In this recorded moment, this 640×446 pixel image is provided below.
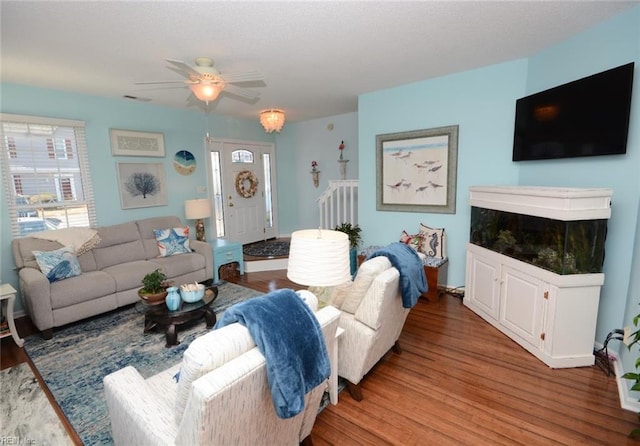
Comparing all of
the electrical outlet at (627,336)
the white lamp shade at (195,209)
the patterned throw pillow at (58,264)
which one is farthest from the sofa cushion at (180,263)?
the electrical outlet at (627,336)

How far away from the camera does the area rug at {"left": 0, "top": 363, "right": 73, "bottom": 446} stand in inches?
72.4

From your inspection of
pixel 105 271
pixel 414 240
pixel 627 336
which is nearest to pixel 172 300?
pixel 105 271

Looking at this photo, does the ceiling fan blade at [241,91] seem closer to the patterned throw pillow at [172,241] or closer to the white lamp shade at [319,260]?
the patterned throw pillow at [172,241]

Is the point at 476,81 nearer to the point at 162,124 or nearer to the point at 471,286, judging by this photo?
the point at 471,286

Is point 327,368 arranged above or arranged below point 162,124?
below

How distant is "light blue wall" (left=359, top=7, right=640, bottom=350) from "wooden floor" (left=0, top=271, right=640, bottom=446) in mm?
755

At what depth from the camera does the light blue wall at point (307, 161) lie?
5883 millimetres

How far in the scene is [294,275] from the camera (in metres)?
1.84

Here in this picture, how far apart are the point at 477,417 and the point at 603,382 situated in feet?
3.65

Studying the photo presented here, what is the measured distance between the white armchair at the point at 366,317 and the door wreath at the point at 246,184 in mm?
4314

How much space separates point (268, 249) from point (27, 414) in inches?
153

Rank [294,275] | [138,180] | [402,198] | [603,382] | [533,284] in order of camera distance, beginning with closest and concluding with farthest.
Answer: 1. [294,275]
2. [603,382]
3. [533,284]
4. [402,198]
5. [138,180]

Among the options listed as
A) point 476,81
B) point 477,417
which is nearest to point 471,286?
point 477,417

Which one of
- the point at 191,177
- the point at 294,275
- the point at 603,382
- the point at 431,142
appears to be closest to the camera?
the point at 294,275
